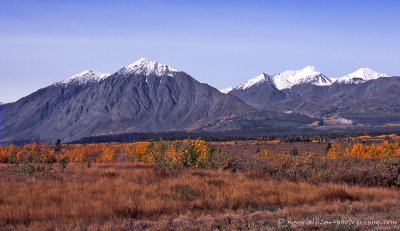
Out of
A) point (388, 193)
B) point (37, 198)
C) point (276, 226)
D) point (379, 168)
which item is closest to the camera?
point (276, 226)

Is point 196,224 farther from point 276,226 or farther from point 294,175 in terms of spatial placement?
point 294,175

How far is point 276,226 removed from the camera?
11242mm

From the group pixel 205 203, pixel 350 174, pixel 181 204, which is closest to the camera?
pixel 181 204

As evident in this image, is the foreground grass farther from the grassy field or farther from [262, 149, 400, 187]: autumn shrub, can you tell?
[262, 149, 400, 187]: autumn shrub

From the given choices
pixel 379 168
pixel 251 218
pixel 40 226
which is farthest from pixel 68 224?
pixel 379 168

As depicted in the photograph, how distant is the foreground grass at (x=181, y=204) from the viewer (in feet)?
38.9

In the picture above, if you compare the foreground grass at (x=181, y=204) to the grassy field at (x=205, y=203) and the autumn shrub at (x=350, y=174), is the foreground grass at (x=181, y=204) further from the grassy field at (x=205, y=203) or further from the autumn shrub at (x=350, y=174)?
the autumn shrub at (x=350, y=174)

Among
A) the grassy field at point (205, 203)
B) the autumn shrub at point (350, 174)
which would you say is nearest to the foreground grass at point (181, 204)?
the grassy field at point (205, 203)

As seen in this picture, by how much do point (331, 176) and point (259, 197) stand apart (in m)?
7.35

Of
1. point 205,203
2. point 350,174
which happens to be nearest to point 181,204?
point 205,203

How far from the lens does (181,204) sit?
45.3 ft

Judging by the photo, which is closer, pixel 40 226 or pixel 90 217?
pixel 40 226

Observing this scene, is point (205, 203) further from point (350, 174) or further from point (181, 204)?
point (350, 174)

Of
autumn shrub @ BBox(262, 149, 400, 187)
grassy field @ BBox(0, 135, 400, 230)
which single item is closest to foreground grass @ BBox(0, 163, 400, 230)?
grassy field @ BBox(0, 135, 400, 230)
